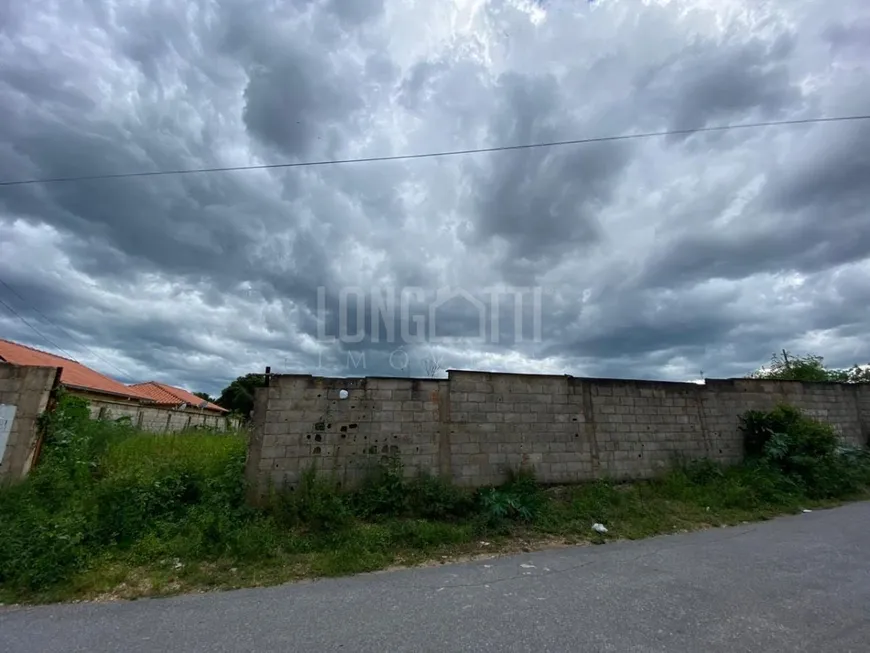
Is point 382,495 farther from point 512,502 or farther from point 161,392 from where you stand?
point 161,392

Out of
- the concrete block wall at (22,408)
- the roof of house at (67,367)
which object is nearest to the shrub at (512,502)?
the concrete block wall at (22,408)

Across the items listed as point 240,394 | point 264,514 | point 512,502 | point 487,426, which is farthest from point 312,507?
point 240,394

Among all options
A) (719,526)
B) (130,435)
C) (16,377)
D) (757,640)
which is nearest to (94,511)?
(16,377)

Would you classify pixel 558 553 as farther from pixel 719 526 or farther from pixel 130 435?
pixel 130 435

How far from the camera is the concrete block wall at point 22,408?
18.9 feet

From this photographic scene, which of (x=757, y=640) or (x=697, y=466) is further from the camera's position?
(x=697, y=466)

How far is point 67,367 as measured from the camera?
18.7m

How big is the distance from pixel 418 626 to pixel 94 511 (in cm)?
405

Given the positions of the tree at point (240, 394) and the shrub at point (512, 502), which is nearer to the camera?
the shrub at point (512, 502)

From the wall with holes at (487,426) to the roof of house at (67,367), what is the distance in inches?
517

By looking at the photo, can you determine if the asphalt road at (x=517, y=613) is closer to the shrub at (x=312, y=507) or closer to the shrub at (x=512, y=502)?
the shrub at (x=512, y=502)

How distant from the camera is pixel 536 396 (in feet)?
22.8

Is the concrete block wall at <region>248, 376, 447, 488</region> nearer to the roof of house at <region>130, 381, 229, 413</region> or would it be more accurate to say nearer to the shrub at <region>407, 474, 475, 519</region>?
the shrub at <region>407, 474, 475, 519</region>

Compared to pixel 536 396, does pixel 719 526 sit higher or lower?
lower
